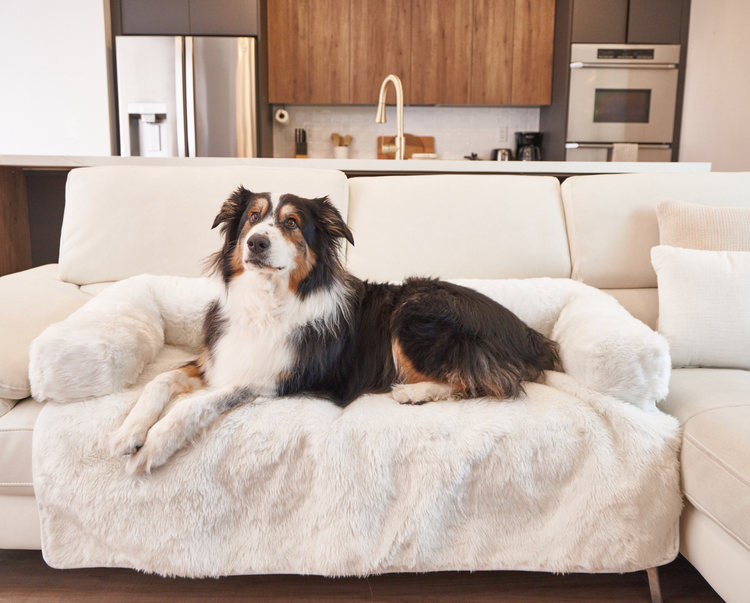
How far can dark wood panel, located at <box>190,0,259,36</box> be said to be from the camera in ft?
15.3

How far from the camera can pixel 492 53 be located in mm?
5133

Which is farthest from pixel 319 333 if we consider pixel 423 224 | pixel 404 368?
pixel 423 224

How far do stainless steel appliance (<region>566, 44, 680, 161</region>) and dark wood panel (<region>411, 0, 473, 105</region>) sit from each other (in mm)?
990

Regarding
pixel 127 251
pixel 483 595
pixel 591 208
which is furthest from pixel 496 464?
pixel 127 251

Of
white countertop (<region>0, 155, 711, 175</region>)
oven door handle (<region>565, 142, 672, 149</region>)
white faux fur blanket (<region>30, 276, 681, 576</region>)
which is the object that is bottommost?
white faux fur blanket (<region>30, 276, 681, 576</region>)

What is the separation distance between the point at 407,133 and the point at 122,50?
271 cm

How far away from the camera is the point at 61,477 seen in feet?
4.05

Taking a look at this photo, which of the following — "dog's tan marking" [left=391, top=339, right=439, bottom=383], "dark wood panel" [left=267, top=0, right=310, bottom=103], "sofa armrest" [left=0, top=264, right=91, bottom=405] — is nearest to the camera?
"sofa armrest" [left=0, top=264, right=91, bottom=405]

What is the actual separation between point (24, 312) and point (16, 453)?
486mm

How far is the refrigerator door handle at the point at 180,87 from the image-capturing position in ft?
15.2

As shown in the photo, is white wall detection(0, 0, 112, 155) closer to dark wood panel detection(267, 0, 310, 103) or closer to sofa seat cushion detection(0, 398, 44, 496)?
dark wood panel detection(267, 0, 310, 103)

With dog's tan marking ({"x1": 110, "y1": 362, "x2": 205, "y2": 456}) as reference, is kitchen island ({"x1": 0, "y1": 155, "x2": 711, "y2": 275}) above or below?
above

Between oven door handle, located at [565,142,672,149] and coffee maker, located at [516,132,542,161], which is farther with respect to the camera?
coffee maker, located at [516,132,542,161]

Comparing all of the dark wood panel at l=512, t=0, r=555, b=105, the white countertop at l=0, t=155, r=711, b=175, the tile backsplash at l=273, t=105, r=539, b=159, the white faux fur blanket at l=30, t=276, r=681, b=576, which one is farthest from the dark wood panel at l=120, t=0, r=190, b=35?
the white faux fur blanket at l=30, t=276, r=681, b=576
